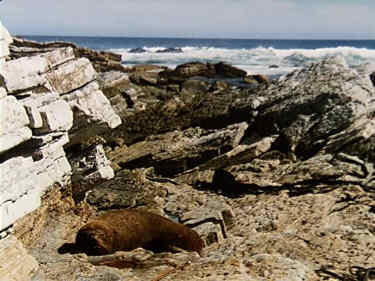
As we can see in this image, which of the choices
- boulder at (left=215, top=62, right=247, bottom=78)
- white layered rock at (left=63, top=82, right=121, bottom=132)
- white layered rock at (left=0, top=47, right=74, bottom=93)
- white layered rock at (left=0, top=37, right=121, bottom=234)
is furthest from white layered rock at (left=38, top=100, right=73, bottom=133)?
boulder at (left=215, top=62, right=247, bottom=78)

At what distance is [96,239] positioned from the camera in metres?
8.15

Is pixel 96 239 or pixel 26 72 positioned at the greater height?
pixel 26 72

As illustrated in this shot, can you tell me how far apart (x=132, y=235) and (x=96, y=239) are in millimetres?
620

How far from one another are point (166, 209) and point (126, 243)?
3265mm

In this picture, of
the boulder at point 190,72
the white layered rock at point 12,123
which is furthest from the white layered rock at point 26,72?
the boulder at point 190,72

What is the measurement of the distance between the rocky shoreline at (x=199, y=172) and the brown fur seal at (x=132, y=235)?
260 millimetres

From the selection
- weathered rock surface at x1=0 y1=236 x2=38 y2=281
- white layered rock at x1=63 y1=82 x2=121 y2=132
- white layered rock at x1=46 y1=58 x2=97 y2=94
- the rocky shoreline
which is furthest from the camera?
white layered rock at x1=63 y1=82 x2=121 y2=132

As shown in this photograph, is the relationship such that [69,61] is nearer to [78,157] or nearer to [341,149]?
[78,157]

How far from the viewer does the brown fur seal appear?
8156mm

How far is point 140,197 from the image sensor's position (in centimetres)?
1188

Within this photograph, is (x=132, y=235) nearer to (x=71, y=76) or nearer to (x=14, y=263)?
(x=14, y=263)

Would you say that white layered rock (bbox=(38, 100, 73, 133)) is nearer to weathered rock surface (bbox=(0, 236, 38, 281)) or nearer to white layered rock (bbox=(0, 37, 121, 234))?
white layered rock (bbox=(0, 37, 121, 234))

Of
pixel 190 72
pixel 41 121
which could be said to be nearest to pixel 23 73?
pixel 41 121

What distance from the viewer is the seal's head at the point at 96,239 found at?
26.5 ft
